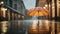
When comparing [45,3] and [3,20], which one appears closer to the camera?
[3,20]

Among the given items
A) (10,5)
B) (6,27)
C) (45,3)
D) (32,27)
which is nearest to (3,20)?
(6,27)

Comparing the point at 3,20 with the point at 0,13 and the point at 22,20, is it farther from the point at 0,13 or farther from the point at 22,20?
the point at 22,20

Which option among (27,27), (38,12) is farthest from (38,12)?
(27,27)

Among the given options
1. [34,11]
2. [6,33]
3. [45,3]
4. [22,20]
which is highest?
[45,3]

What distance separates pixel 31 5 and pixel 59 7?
427 mm

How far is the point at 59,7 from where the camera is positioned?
1771 millimetres

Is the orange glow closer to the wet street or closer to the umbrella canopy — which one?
the umbrella canopy

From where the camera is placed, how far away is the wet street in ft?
5.72

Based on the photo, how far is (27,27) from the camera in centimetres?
186

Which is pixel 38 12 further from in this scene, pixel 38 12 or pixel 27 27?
pixel 27 27

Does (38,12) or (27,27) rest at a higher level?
(38,12)

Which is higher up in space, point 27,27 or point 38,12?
point 38,12

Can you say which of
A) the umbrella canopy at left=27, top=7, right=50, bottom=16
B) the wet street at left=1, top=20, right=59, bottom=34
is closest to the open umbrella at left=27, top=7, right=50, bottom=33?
the umbrella canopy at left=27, top=7, right=50, bottom=16

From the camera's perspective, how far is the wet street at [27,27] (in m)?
1.74
